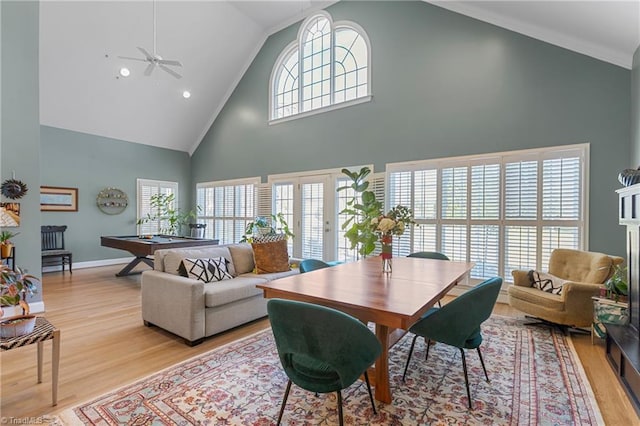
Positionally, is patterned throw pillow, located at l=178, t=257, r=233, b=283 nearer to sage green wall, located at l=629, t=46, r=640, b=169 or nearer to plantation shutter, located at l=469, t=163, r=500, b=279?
plantation shutter, located at l=469, t=163, r=500, b=279

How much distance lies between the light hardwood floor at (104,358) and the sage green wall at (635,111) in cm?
205

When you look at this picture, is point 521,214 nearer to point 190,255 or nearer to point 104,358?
point 190,255

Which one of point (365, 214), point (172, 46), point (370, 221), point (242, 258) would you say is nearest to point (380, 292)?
point (370, 221)

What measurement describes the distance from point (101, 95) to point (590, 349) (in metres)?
8.78

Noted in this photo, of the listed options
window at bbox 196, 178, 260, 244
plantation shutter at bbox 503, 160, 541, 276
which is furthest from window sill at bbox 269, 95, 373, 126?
plantation shutter at bbox 503, 160, 541, 276

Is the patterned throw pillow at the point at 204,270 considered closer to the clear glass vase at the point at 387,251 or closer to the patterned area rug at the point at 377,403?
the patterned area rug at the point at 377,403

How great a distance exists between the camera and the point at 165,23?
5.77m

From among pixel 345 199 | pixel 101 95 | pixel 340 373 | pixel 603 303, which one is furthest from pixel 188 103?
pixel 603 303

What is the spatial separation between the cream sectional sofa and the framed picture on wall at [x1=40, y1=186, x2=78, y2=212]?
4.89 metres

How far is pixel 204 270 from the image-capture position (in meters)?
3.38

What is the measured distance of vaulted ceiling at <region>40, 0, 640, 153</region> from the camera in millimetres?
3658

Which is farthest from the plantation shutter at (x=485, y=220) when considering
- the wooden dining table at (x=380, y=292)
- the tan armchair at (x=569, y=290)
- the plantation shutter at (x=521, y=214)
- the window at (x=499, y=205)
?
the wooden dining table at (x=380, y=292)

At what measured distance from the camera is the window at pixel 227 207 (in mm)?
7434

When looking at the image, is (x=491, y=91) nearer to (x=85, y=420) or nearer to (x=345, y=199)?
(x=345, y=199)
